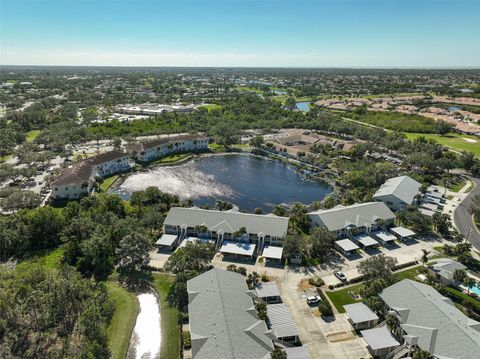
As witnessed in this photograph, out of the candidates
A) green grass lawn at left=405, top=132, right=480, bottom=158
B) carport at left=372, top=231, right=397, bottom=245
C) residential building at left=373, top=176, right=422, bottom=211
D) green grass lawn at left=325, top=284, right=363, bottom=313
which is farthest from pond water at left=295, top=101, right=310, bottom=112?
green grass lawn at left=325, top=284, right=363, bottom=313

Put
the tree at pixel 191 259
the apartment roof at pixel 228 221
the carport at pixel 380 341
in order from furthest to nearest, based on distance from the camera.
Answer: the apartment roof at pixel 228 221 < the tree at pixel 191 259 < the carport at pixel 380 341

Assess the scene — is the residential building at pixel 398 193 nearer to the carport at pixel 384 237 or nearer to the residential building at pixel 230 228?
the carport at pixel 384 237

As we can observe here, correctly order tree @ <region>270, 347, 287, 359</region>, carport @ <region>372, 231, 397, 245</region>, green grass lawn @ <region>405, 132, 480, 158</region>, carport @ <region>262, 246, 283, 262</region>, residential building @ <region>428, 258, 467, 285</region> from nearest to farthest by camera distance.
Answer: tree @ <region>270, 347, 287, 359</region>
residential building @ <region>428, 258, 467, 285</region>
carport @ <region>262, 246, 283, 262</region>
carport @ <region>372, 231, 397, 245</region>
green grass lawn @ <region>405, 132, 480, 158</region>

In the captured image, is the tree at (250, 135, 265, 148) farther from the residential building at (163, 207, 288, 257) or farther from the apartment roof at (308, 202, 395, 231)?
the residential building at (163, 207, 288, 257)

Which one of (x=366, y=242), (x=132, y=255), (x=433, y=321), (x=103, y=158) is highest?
(x=103, y=158)

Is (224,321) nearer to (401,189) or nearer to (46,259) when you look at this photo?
(46,259)

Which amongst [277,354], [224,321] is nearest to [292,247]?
[224,321]

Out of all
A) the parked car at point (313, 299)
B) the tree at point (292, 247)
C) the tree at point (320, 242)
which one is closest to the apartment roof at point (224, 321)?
the parked car at point (313, 299)
